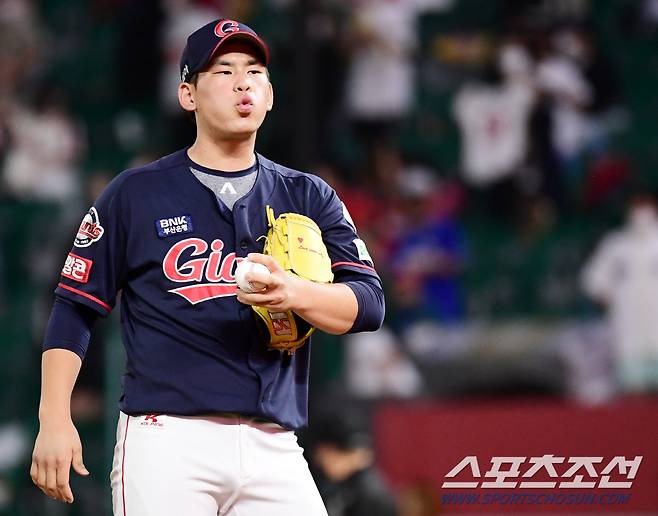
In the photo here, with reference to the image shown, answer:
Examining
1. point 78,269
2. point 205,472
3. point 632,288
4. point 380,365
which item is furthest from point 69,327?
point 632,288

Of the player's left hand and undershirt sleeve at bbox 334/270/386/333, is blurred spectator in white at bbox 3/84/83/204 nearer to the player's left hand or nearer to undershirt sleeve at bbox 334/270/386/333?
undershirt sleeve at bbox 334/270/386/333

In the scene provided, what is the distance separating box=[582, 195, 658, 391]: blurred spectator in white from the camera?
777 centimetres

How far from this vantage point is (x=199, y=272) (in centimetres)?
306

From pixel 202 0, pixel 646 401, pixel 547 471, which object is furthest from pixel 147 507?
pixel 202 0

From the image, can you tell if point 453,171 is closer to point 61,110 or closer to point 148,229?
point 61,110

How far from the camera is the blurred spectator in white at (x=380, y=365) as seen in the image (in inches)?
314

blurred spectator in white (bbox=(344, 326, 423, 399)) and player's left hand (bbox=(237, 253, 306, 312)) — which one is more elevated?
player's left hand (bbox=(237, 253, 306, 312))

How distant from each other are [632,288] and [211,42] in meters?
5.46

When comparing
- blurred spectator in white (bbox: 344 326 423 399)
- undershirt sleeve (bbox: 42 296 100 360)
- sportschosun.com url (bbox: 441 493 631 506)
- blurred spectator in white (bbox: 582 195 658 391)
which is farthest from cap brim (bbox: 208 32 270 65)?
blurred spectator in white (bbox: 582 195 658 391)

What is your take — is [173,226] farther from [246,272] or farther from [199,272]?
[246,272]

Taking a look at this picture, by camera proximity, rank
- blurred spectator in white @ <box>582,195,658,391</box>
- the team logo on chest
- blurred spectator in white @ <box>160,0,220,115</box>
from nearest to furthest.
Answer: the team logo on chest, blurred spectator in white @ <box>582,195,658,391</box>, blurred spectator in white @ <box>160,0,220,115</box>

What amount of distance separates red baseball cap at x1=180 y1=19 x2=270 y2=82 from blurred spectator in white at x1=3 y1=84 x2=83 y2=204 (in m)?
6.64

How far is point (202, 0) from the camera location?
9.59 metres

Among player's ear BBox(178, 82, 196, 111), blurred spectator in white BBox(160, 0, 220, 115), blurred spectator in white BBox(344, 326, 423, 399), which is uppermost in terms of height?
blurred spectator in white BBox(160, 0, 220, 115)
